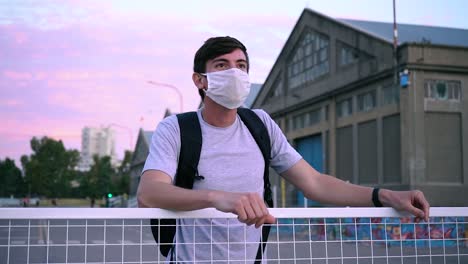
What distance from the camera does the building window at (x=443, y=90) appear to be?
24.8 m

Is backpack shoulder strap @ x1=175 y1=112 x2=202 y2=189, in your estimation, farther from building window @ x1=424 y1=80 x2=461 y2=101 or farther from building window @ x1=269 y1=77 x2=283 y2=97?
building window @ x1=269 y1=77 x2=283 y2=97

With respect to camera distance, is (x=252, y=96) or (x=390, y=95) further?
(x=252, y=96)

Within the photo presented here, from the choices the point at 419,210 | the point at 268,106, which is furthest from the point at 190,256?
the point at 268,106

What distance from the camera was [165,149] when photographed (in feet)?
7.26

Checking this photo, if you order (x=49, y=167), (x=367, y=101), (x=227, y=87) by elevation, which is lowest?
(x=49, y=167)

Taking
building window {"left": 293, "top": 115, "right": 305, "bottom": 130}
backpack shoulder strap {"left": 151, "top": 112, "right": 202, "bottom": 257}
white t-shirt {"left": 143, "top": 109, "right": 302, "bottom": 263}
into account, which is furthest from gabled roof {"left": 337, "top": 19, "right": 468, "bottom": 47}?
backpack shoulder strap {"left": 151, "top": 112, "right": 202, "bottom": 257}

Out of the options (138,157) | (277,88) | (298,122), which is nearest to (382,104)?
(298,122)

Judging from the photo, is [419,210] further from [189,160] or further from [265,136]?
[189,160]

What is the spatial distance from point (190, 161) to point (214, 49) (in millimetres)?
497

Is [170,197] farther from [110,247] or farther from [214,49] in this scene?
[214,49]

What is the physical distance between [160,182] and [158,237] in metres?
0.23

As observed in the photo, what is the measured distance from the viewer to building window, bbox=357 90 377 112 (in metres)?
27.6

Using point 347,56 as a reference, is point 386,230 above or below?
below

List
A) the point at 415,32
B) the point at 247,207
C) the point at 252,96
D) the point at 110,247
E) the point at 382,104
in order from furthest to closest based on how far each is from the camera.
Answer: the point at 252,96 → the point at 415,32 → the point at 382,104 → the point at 110,247 → the point at 247,207
